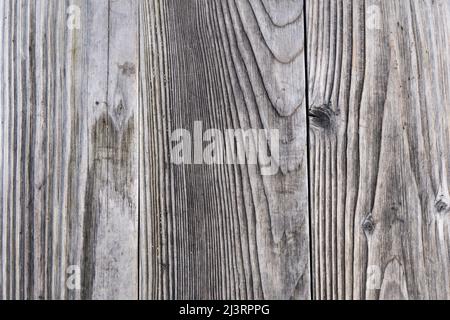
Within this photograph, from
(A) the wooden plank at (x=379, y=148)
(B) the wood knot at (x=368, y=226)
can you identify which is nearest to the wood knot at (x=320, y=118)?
(A) the wooden plank at (x=379, y=148)

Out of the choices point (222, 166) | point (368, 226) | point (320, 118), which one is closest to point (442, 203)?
point (368, 226)

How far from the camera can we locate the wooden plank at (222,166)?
823 millimetres

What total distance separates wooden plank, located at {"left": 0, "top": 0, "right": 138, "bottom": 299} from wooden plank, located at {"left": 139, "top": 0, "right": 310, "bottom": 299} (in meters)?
A: 0.03

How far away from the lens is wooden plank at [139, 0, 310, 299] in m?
0.82

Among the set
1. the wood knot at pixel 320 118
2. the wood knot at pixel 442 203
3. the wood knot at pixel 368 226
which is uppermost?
the wood knot at pixel 320 118

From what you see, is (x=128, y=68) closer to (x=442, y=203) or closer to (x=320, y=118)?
(x=320, y=118)

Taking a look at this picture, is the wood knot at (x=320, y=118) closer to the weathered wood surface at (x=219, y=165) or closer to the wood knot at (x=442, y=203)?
the weathered wood surface at (x=219, y=165)

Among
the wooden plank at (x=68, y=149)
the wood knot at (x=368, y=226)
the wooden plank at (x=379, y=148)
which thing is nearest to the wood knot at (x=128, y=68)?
the wooden plank at (x=68, y=149)

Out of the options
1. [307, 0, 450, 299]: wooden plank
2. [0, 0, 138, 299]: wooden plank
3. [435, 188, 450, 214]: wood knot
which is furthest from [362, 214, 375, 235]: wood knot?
[0, 0, 138, 299]: wooden plank

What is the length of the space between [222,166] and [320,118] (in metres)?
0.18

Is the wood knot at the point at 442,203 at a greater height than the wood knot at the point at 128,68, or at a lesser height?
lesser

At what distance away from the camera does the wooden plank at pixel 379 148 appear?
831 millimetres

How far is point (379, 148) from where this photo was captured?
84cm
